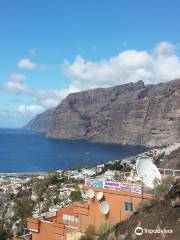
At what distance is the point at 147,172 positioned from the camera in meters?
20.5

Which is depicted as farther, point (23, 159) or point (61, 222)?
point (23, 159)

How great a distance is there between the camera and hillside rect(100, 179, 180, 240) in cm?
1243

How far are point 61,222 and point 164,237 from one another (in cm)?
1091

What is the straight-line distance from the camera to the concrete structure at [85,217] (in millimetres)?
20328

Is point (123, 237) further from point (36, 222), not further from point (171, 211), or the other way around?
point (36, 222)

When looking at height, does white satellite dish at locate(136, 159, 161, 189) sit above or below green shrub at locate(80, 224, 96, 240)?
above

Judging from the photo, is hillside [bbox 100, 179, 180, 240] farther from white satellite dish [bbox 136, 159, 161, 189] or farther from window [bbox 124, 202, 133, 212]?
window [bbox 124, 202, 133, 212]

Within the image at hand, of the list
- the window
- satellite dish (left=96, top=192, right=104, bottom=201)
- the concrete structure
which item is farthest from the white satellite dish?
satellite dish (left=96, top=192, right=104, bottom=201)

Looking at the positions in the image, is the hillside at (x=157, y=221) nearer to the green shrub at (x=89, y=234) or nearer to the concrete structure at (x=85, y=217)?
the green shrub at (x=89, y=234)

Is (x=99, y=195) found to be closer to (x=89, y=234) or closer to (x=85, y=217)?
(x=85, y=217)

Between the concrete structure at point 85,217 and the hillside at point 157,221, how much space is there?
4.90 meters

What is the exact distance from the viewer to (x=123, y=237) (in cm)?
1342

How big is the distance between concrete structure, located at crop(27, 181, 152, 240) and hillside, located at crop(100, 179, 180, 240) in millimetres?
4902

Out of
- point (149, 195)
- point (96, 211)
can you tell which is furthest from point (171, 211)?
point (96, 211)
